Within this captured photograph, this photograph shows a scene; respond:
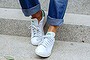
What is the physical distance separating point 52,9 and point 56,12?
35 millimetres

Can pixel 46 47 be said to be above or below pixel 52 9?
below

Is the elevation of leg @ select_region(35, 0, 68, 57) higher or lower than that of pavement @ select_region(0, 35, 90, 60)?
higher

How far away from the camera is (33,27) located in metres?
1.65

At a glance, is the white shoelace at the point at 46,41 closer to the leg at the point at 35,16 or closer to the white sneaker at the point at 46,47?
the white sneaker at the point at 46,47

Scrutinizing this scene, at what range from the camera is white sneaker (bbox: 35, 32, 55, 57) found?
56.1 inches

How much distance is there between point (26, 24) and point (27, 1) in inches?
10.4

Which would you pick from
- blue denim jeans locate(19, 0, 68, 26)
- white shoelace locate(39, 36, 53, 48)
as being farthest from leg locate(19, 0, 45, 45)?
white shoelace locate(39, 36, 53, 48)

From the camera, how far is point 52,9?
151 centimetres

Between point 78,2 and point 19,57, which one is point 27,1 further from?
point 78,2

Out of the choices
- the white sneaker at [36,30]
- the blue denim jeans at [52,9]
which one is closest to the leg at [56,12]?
the blue denim jeans at [52,9]

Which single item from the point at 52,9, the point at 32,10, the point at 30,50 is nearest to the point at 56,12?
the point at 52,9

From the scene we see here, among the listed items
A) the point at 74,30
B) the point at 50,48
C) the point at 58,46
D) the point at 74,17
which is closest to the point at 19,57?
the point at 50,48

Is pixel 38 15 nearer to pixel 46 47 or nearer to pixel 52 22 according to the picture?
pixel 52 22

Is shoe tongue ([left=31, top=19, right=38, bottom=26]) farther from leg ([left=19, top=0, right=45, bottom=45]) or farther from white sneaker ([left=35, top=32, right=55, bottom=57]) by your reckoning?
white sneaker ([left=35, top=32, right=55, bottom=57])
